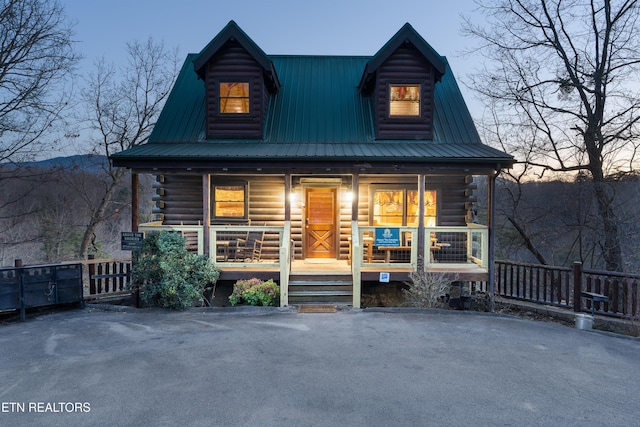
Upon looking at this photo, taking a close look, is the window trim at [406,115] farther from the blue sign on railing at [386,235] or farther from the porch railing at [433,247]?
the blue sign on railing at [386,235]

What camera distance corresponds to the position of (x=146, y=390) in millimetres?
4922

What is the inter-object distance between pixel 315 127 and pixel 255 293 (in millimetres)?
5967

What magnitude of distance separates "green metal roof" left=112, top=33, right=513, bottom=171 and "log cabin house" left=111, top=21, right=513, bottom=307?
0.06 meters

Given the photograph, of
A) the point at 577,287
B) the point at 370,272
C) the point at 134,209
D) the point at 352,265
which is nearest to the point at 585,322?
the point at 577,287

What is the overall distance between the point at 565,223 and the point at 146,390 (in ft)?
55.0

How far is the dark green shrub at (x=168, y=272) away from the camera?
29.6 feet

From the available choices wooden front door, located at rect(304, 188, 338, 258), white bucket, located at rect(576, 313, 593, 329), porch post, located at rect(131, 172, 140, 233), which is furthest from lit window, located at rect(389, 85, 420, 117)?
porch post, located at rect(131, 172, 140, 233)

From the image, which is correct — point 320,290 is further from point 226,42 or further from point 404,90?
point 226,42

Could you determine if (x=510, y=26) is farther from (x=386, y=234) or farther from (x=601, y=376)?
(x=601, y=376)

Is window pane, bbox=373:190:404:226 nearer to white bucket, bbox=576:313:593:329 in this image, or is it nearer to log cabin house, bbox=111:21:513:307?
log cabin house, bbox=111:21:513:307

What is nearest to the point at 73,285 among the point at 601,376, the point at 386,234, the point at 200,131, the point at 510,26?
the point at 200,131

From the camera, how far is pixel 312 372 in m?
5.50

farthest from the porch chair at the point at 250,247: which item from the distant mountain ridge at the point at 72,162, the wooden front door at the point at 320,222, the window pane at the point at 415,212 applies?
the distant mountain ridge at the point at 72,162

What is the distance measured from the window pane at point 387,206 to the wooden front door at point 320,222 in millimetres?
1390
